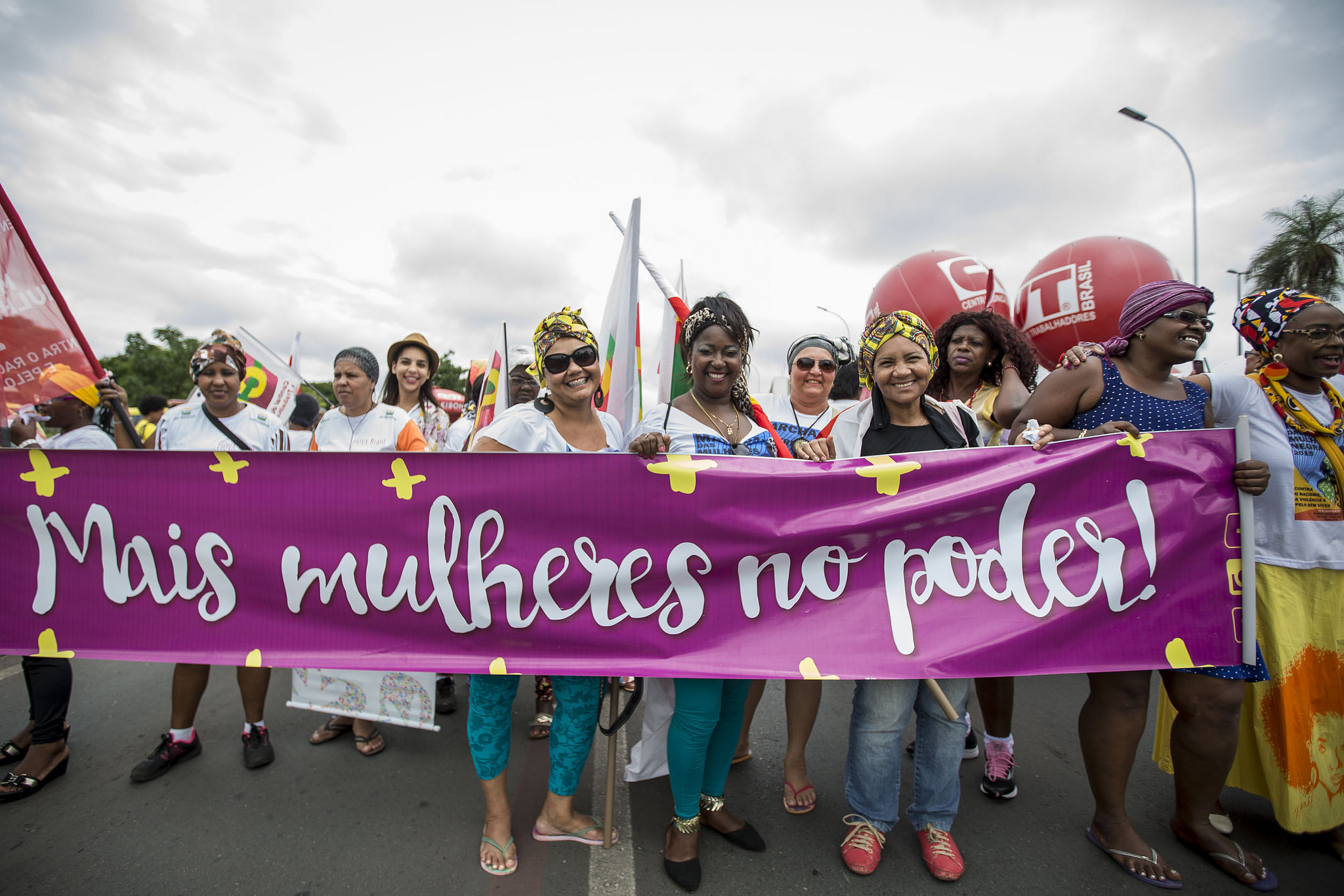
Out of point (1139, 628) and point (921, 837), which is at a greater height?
point (1139, 628)

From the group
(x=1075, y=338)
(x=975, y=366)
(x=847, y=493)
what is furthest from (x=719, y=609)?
(x=1075, y=338)

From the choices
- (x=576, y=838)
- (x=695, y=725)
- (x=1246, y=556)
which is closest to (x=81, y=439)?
(x=576, y=838)

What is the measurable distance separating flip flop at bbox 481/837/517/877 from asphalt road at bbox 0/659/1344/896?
0.04 m

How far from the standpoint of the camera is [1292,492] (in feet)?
7.58

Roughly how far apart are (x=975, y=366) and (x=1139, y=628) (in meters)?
1.63

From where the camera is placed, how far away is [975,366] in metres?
3.42

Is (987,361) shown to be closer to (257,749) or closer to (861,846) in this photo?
(861,846)

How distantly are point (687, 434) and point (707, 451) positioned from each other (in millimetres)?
103

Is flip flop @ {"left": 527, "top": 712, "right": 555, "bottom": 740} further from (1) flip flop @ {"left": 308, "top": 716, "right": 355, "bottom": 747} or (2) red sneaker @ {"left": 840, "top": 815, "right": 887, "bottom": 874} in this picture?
(2) red sneaker @ {"left": 840, "top": 815, "right": 887, "bottom": 874}

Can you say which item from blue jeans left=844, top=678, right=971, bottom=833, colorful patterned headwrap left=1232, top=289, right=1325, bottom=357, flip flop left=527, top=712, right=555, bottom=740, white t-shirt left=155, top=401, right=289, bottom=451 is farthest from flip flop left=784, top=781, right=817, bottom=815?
white t-shirt left=155, top=401, right=289, bottom=451

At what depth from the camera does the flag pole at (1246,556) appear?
2218 mm

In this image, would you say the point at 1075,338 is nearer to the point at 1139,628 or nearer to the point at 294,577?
the point at 1139,628

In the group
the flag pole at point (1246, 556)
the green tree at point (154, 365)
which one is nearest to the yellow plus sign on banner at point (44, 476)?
the flag pole at point (1246, 556)

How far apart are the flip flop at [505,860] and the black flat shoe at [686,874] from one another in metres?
0.58
